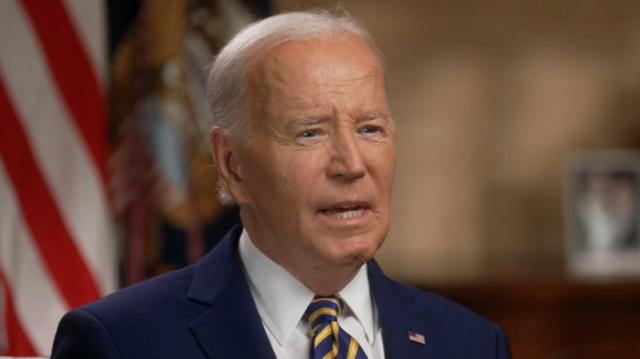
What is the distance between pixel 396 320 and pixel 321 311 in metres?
0.17

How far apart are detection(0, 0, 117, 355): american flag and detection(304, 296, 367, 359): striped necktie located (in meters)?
0.97

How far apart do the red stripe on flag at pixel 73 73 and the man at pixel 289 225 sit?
2.96ft

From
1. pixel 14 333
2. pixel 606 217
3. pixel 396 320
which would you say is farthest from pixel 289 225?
pixel 606 217

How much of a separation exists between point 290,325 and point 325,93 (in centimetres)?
43

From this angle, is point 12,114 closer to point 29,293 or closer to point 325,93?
point 29,293

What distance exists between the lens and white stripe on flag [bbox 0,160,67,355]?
343 centimetres

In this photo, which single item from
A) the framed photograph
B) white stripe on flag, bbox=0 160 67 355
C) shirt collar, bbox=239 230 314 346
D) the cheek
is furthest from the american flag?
the framed photograph

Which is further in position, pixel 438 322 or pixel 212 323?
pixel 438 322

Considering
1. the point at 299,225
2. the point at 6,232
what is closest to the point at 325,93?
the point at 299,225

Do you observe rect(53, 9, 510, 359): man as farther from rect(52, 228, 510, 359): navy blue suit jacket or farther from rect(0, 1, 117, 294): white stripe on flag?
rect(0, 1, 117, 294): white stripe on flag

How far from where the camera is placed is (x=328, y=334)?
2.64 m

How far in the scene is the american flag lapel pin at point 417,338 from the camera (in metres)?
2.76

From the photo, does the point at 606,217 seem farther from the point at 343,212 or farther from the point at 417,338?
the point at 343,212

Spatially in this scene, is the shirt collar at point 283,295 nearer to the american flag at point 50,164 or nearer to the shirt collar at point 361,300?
the shirt collar at point 361,300
